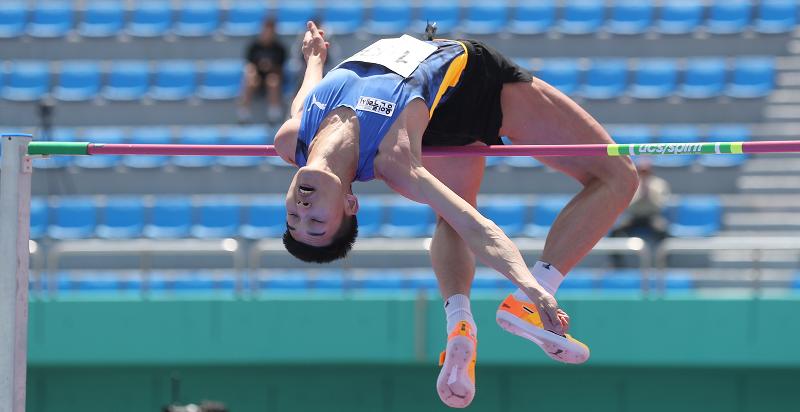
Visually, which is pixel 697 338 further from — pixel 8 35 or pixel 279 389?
pixel 8 35

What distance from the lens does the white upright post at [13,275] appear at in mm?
5852

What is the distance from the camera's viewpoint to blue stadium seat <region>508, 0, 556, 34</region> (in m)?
14.1

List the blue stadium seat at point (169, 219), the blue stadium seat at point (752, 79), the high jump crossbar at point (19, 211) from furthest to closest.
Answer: the blue stadium seat at point (752, 79) < the blue stadium seat at point (169, 219) < the high jump crossbar at point (19, 211)

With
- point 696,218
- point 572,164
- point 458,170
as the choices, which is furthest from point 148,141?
point 572,164

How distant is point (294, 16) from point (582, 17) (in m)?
3.06

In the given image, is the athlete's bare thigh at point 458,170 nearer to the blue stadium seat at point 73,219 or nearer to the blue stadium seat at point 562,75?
the blue stadium seat at point 73,219

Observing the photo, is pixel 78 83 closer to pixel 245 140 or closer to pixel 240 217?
pixel 245 140

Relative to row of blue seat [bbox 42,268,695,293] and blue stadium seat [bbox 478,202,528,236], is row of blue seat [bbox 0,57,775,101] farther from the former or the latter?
row of blue seat [bbox 42,268,695,293]

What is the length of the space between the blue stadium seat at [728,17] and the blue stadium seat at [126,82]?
19.2ft

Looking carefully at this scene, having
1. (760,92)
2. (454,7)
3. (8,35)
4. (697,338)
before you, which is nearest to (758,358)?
(697,338)

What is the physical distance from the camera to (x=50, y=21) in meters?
14.8

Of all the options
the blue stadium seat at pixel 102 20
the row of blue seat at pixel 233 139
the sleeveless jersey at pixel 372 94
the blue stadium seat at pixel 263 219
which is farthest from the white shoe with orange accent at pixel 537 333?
the blue stadium seat at pixel 102 20

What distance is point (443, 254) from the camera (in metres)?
6.18

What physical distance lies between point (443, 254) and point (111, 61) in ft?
30.3
